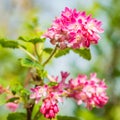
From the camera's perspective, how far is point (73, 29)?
181cm

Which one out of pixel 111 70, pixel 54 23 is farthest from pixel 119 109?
pixel 54 23

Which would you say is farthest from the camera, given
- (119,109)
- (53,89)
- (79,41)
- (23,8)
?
(23,8)

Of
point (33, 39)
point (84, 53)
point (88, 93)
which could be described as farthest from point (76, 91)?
point (33, 39)

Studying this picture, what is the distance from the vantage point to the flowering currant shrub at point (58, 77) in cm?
184

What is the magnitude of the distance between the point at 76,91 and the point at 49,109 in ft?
0.73

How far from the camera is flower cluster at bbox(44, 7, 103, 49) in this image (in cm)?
182

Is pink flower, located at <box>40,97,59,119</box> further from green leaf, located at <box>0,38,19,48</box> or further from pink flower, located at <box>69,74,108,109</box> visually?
green leaf, located at <box>0,38,19,48</box>

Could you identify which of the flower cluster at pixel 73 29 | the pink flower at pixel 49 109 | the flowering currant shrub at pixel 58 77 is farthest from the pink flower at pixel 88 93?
the flower cluster at pixel 73 29

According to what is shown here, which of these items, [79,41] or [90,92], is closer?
[79,41]

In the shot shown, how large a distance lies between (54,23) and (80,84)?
0.35 m

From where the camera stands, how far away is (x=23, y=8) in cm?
566

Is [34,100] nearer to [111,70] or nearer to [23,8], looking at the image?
[111,70]

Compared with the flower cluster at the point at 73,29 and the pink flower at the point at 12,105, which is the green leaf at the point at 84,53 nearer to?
the flower cluster at the point at 73,29

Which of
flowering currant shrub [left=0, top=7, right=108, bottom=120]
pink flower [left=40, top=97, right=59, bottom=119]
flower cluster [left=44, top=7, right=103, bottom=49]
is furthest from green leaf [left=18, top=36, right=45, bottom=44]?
pink flower [left=40, top=97, right=59, bottom=119]
